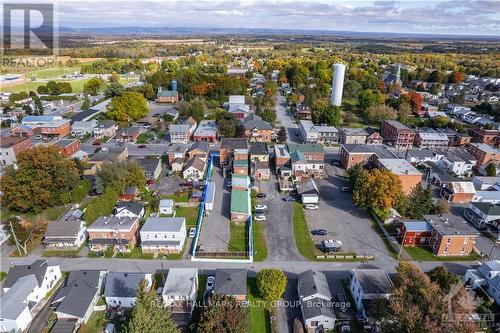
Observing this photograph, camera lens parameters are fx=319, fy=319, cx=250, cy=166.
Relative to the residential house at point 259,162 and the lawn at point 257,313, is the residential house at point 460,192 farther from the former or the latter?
the lawn at point 257,313

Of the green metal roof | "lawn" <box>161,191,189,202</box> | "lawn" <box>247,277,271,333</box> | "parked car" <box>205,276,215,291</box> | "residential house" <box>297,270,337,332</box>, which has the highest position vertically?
the green metal roof

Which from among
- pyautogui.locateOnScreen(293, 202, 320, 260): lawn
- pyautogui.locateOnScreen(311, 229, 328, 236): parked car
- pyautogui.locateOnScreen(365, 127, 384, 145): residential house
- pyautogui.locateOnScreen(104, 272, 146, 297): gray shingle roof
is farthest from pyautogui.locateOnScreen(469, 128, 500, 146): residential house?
pyautogui.locateOnScreen(104, 272, 146, 297): gray shingle roof

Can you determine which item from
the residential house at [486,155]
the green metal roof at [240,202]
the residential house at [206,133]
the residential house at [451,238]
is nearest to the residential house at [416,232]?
the residential house at [451,238]

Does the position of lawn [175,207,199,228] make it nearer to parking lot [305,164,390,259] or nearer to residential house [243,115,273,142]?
parking lot [305,164,390,259]

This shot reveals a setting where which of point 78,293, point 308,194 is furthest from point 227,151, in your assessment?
point 78,293

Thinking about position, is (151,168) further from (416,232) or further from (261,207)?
(416,232)
